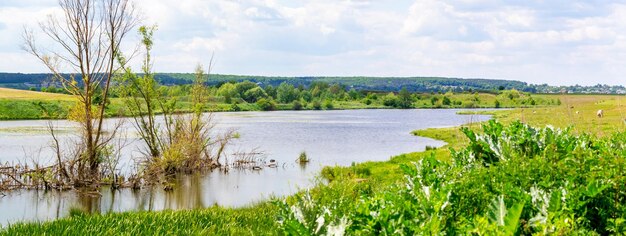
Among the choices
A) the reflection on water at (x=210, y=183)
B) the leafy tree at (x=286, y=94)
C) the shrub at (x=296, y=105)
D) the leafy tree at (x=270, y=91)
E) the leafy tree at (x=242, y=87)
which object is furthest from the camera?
the leafy tree at (x=270, y=91)

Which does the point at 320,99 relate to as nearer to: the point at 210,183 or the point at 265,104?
the point at 265,104

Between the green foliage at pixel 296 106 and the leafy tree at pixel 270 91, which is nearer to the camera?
the green foliage at pixel 296 106

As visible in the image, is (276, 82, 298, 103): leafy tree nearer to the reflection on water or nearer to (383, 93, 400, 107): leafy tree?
(383, 93, 400, 107): leafy tree

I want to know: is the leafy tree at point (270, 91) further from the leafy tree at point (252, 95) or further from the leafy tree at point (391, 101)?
the leafy tree at point (391, 101)

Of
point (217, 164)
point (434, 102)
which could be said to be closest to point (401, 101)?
point (434, 102)

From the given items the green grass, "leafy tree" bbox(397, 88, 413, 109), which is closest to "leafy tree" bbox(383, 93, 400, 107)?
"leafy tree" bbox(397, 88, 413, 109)

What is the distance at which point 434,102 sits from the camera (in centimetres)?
15062

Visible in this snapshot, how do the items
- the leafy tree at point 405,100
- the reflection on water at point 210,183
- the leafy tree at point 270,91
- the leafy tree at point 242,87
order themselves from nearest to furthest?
the reflection on water at point 210,183, the leafy tree at point 242,87, the leafy tree at point 270,91, the leafy tree at point 405,100

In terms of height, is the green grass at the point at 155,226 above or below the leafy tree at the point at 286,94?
above

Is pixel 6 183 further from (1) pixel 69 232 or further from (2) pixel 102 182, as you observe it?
(1) pixel 69 232

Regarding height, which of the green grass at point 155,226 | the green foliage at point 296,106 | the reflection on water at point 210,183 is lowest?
the green foliage at point 296,106

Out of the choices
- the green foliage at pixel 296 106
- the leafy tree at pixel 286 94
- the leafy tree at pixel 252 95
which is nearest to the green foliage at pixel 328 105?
the green foliage at pixel 296 106

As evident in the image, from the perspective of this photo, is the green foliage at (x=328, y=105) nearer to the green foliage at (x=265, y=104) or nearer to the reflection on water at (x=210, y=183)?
the green foliage at (x=265, y=104)

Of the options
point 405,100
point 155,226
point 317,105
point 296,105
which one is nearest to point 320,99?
point 317,105
